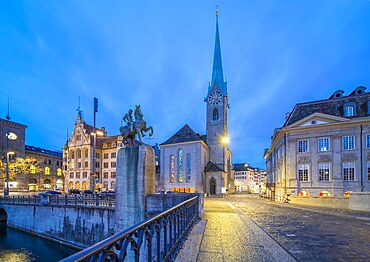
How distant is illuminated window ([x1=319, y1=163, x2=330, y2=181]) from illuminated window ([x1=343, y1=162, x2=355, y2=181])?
5.28 feet

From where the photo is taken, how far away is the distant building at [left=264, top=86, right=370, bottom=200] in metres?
25.3

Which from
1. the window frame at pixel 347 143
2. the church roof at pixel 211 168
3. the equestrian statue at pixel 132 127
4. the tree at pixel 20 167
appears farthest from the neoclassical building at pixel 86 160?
the window frame at pixel 347 143

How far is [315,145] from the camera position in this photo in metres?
27.4

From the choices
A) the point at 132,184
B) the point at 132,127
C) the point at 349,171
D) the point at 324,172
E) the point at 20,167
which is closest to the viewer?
the point at 132,184

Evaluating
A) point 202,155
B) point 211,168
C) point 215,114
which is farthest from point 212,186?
point 215,114

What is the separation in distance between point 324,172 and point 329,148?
9.76 feet

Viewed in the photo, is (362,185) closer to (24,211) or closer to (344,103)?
(344,103)

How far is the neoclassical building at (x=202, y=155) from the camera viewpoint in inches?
1737

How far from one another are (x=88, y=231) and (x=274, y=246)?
17.5 metres

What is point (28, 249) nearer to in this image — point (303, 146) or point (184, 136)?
point (303, 146)

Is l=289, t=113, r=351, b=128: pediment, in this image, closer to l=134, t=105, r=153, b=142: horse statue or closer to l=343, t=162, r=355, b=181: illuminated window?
l=343, t=162, r=355, b=181: illuminated window

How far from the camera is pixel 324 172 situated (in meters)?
26.7

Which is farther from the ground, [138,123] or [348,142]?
[138,123]

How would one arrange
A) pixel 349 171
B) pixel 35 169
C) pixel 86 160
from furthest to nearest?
pixel 86 160
pixel 35 169
pixel 349 171
